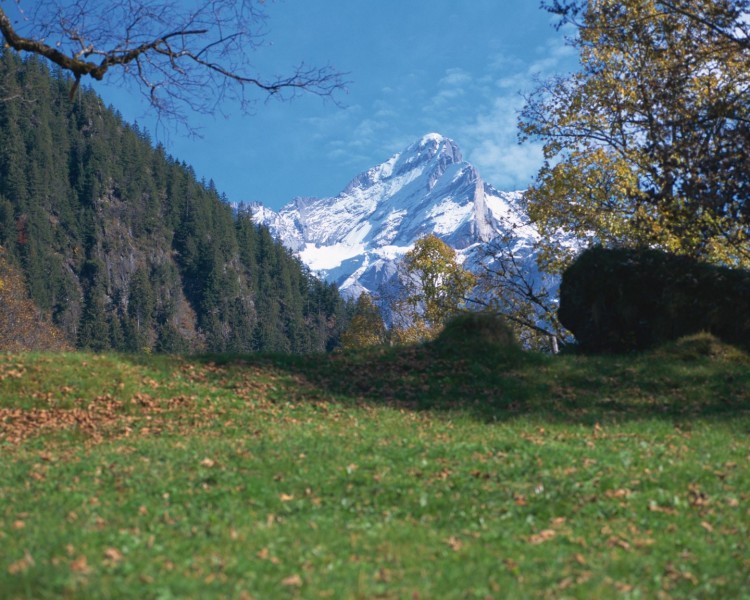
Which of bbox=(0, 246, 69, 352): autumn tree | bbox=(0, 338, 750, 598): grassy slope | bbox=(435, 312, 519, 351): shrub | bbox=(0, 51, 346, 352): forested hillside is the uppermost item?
bbox=(0, 51, 346, 352): forested hillside

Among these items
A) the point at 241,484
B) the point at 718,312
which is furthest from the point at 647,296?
the point at 241,484

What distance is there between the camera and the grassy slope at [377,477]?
26.5 ft

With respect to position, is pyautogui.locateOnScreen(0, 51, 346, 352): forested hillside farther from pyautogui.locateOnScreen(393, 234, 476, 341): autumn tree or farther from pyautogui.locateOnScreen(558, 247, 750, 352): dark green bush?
pyautogui.locateOnScreen(558, 247, 750, 352): dark green bush

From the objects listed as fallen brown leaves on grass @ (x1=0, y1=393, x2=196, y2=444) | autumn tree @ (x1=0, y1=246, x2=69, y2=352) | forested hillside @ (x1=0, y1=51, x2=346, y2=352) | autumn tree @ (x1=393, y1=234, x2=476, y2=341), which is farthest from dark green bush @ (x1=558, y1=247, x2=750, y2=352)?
forested hillside @ (x1=0, y1=51, x2=346, y2=352)

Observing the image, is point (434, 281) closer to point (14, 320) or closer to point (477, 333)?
point (477, 333)

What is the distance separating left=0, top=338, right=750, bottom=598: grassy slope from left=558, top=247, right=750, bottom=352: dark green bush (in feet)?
4.49

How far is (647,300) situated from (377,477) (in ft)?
53.3

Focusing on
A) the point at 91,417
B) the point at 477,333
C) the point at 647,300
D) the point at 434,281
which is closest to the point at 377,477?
the point at 91,417

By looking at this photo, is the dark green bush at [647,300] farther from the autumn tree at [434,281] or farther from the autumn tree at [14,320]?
the autumn tree at [14,320]

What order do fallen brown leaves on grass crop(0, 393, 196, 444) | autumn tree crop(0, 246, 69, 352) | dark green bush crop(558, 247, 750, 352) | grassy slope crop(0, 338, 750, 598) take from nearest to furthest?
grassy slope crop(0, 338, 750, 598) → fallen brown leaves on grass crop(0, 393, 196, 444) → dark green bush crop(558, 247, 750, 352) → autumn tree crop(0, 246, 69, 352)

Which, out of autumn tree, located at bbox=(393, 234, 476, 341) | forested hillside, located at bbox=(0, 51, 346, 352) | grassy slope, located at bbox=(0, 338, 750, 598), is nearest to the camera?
grassy slope, located at bbox=(0, 338, 750, 598)

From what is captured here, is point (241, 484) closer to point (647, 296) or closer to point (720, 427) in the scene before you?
point (720, 427)

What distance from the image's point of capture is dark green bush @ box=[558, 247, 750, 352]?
79.4 feet

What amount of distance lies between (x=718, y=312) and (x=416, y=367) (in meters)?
9.85
